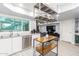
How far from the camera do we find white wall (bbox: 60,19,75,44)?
5.62 ft

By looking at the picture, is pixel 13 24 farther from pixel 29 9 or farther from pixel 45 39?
pixel 45 39

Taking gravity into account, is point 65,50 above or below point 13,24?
below

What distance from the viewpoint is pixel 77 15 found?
1.66 metres

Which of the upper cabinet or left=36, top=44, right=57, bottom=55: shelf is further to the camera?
the upper cabinet

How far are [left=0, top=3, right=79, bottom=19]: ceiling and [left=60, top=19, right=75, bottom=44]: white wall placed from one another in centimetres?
14

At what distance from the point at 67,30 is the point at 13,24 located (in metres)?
1.15

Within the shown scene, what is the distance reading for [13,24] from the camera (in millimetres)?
1742

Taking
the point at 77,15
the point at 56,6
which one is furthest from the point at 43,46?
the point at 77,15

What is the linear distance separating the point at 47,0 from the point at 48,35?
26.0 inches

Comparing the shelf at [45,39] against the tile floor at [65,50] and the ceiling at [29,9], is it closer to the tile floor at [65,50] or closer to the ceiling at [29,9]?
the tile floor at [65,50]

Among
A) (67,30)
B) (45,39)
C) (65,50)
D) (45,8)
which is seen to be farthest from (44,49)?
(45,8)

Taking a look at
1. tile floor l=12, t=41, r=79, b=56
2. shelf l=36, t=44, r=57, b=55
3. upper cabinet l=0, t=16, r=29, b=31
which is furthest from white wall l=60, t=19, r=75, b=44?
upper cabinet l=0, t=16, r=29, b=31

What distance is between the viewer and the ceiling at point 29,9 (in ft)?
5.09

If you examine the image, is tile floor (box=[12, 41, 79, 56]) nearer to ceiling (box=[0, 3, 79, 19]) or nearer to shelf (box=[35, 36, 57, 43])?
shelf (box=[35, 36, 57, 43])
